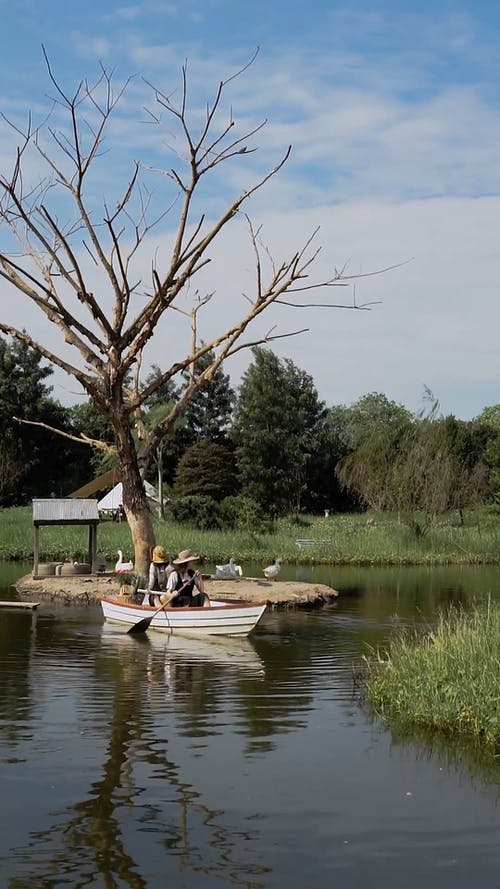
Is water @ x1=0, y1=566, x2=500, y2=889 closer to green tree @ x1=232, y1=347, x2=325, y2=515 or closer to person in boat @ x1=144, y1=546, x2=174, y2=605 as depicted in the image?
person in boat @ x1=144, y1=546, x2=174, y2=605

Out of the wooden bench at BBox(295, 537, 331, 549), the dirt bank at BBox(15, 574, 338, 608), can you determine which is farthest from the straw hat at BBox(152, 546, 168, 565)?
the wooden bench at BBox(295, 537, 331, 549)

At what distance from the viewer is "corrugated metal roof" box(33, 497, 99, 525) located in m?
29.2

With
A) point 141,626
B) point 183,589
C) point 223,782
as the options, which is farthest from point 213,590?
point 223,782

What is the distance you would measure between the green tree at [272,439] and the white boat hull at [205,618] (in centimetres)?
4287

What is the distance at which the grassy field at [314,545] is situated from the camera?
38375mm

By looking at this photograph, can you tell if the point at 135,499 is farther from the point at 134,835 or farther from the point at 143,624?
the point at 134,835

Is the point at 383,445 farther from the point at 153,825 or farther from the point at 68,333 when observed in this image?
the point at 153,825

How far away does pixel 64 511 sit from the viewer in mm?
29516

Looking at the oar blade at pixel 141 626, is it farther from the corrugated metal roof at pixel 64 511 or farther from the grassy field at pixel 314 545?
the grassy field at pixel 314 545

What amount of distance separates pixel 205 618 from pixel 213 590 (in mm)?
4893

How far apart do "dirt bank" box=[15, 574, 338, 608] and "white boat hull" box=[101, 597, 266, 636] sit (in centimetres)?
313

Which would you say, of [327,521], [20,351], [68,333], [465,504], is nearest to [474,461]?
[465,504]

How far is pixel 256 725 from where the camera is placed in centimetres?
1285

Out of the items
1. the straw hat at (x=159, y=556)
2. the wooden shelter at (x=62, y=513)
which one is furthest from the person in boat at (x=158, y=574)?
the wooden shelter at (x=62, y=513)
